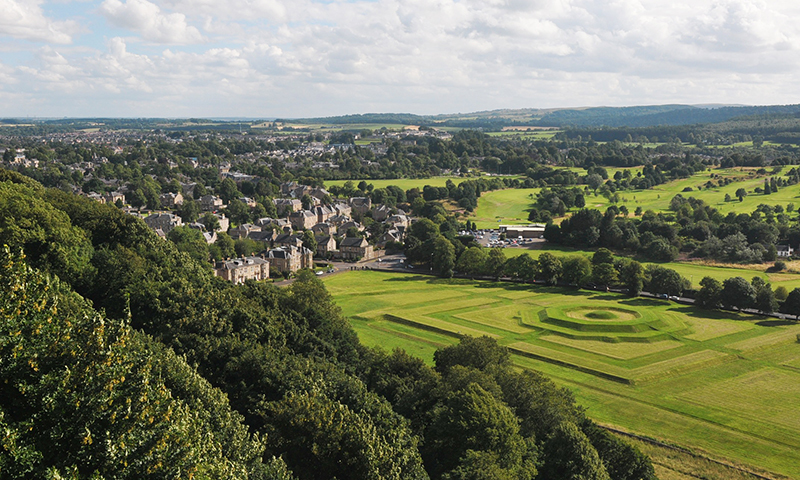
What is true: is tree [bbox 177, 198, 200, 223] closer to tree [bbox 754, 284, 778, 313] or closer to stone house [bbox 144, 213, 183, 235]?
stone house [bbox 144, 213, 183, 235]

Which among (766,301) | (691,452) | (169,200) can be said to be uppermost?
(169,200)

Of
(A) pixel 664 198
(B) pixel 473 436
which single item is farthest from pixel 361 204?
(B) pixel 473 436

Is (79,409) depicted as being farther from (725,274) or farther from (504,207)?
(504,207)

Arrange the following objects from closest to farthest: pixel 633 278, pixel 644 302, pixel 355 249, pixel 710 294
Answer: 1. pixel 710 294
2. pixel 644 302
3. pixel 633 278
4. pixel 355 249

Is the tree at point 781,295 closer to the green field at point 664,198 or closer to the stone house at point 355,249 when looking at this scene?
the stone house at point 355,249

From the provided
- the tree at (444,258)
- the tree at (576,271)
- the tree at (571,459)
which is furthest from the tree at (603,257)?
the tree at (571,459)

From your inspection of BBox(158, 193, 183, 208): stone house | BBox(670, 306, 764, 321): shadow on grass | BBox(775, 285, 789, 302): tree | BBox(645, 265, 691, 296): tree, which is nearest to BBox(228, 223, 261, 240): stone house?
BBox(158, 193, 183, 208): stone house
